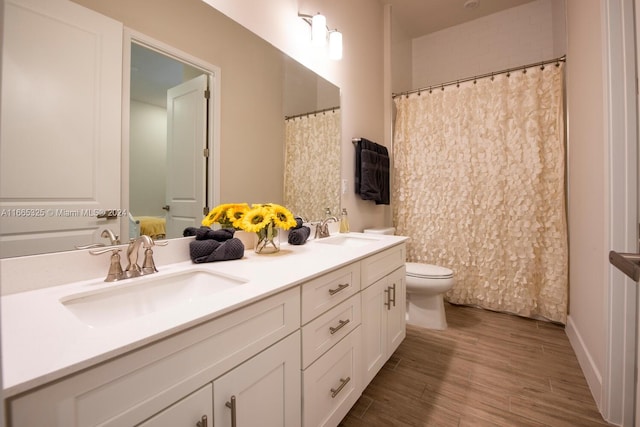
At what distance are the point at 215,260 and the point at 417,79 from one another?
326 centimetres

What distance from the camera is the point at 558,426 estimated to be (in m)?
1.29

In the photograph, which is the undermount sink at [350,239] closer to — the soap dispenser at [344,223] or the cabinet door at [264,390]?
the soap dispenser at [344,223]

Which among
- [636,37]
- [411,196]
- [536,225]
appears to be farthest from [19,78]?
[536,225]

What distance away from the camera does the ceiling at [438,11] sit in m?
2.79

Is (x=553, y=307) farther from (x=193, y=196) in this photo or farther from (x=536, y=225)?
(x=193, y=196)

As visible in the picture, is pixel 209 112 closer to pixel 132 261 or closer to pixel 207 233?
pixel 207 233

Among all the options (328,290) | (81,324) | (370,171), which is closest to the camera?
(81,324)

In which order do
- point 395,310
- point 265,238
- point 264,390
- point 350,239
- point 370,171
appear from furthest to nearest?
point 370,171, point 350,239, point 395,310, point 265,238, point 264,390

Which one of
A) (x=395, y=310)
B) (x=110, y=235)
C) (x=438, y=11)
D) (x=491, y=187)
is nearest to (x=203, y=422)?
(x=110, y=235)

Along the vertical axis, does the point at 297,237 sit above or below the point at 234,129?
below

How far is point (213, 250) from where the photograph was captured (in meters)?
1.15

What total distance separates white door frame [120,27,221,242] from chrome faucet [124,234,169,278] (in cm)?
8

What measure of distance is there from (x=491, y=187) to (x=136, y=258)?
254cm

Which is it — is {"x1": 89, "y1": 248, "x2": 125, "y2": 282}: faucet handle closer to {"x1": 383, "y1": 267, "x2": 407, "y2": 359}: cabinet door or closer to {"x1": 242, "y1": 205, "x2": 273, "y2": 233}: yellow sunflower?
{"x1": 242, "y1": 205, "x2": 273, "y2": 233}: yellow sunflower
